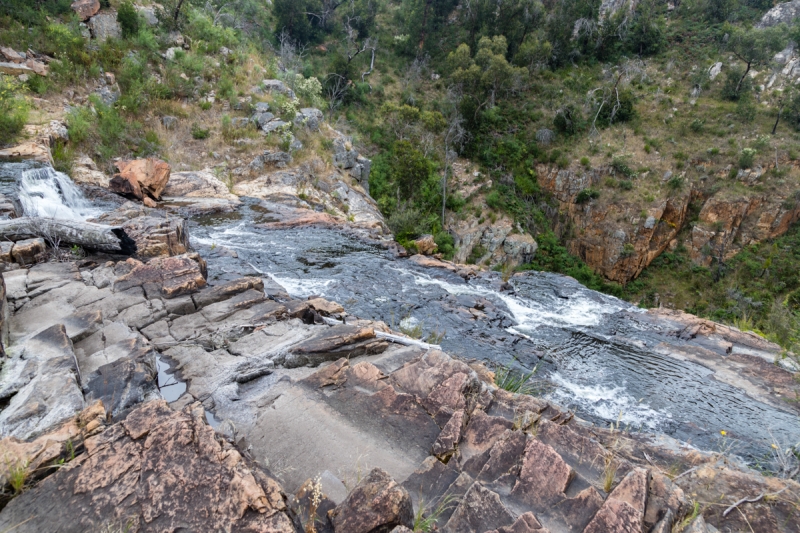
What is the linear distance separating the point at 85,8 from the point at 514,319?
21.8 metres

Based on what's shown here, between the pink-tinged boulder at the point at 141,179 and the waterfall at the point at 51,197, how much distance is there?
3.58 ft

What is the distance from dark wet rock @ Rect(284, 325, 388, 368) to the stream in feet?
4.14

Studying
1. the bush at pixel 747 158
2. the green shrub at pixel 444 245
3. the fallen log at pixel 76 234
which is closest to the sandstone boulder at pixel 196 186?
the fallen log at pixel 76 234

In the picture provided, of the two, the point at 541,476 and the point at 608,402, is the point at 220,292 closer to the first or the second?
the point at 541,476

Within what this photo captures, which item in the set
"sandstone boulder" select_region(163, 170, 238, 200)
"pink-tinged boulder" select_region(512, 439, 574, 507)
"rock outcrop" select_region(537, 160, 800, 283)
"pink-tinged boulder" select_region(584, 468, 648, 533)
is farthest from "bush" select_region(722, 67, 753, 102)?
"pink-tinged boulder" select_region(512, 439, 574, 507)

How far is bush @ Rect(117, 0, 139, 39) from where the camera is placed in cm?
1714

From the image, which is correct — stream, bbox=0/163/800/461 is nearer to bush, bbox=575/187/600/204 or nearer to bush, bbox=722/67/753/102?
bush, bbox=575/187/600/204

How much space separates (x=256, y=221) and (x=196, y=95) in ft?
30.4

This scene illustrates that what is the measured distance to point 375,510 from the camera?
2.45 m

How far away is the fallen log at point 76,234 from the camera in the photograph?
6.77 m

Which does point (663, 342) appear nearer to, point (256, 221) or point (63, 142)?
point (256, 221)

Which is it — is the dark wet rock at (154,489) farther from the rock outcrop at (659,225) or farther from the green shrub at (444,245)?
the rock outcrop at (659,225)

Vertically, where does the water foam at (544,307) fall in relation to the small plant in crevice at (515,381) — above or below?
below

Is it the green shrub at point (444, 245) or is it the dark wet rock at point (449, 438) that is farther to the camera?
the green shrub at point (444, 245)
